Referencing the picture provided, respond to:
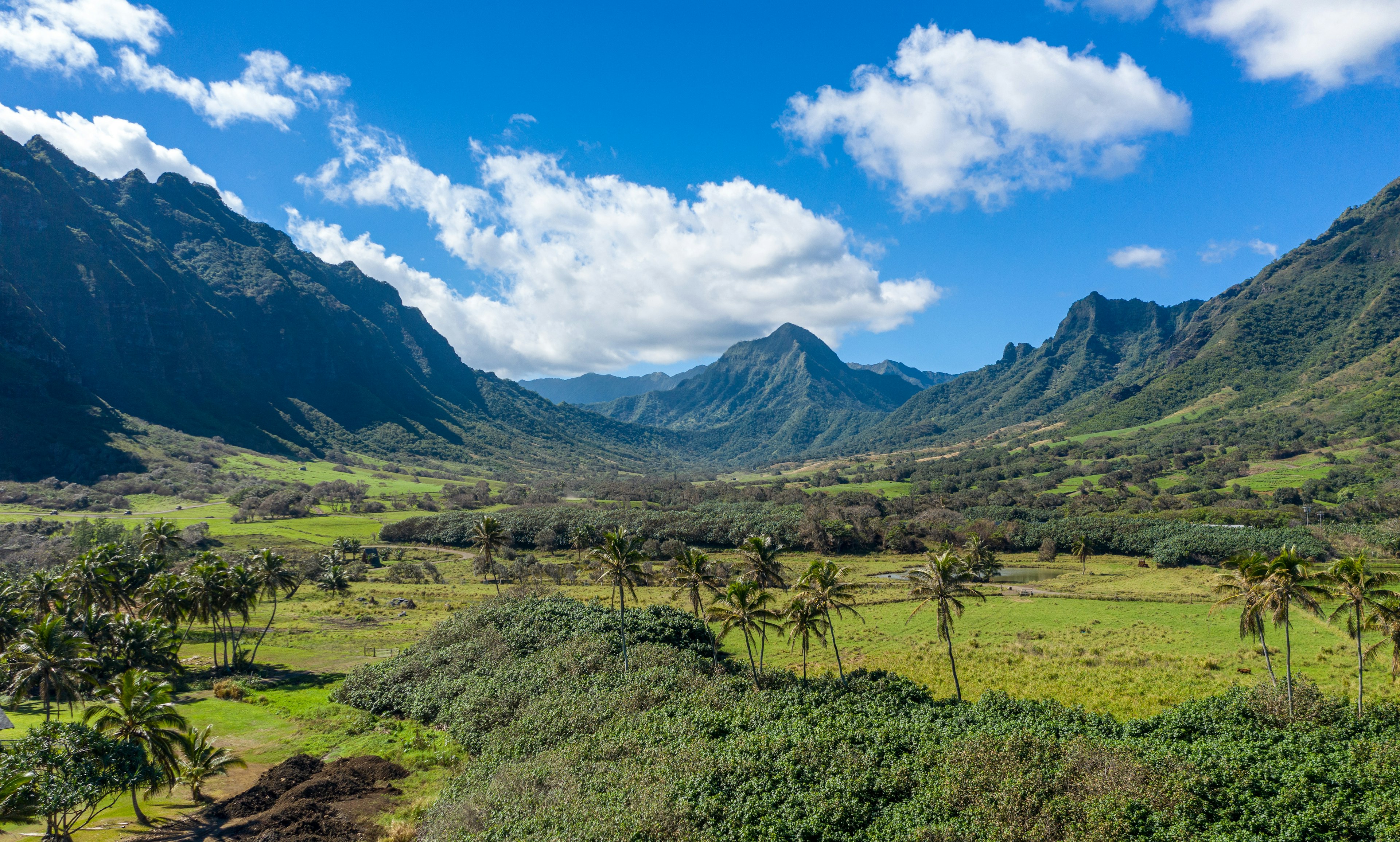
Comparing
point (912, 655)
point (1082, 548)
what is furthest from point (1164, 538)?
point (912, 655)

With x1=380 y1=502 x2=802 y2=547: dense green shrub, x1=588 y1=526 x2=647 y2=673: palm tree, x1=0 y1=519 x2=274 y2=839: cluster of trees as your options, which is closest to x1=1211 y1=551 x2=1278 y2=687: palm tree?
x1=588 y1=526 x2=647 y2=673: palm tree

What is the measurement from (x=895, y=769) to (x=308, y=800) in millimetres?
29783

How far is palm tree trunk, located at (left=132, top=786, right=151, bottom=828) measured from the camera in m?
27.8

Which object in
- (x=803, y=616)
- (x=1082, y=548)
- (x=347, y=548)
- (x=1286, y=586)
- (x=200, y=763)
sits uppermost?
(x=1286, y=586)

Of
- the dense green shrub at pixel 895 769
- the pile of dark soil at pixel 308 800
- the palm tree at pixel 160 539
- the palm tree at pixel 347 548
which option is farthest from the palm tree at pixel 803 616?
the palm tree at pixel 347 548

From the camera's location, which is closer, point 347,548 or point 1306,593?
point 1306,593

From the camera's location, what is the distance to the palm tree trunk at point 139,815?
27.8 meters

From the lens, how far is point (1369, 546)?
90.6 m

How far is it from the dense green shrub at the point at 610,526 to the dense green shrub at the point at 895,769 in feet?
320

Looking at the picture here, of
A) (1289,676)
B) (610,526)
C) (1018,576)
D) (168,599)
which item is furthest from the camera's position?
(610,526)

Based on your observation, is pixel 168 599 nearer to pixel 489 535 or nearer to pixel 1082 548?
pixel 489 535

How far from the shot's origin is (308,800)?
2986cm

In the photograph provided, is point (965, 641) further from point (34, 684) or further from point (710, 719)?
point (34, 684)

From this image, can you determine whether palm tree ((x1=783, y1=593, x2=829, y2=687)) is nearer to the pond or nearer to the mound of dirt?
the mound of dirt
